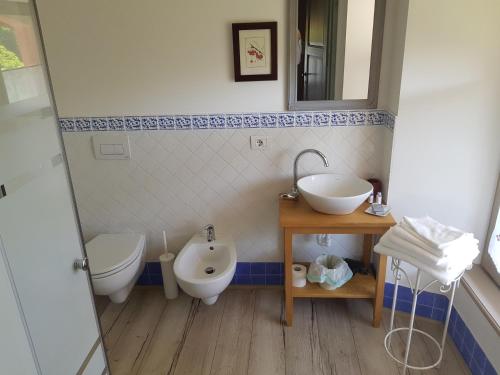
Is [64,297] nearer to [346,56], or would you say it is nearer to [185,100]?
[185,100]

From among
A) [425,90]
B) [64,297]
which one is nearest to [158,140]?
[64,297]

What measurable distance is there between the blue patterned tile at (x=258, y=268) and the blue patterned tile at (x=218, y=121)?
3.34 feet

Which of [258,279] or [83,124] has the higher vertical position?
[83,124]

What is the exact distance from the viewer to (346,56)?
2381 millimetres

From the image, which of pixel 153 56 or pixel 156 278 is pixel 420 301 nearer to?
pixel 156 278

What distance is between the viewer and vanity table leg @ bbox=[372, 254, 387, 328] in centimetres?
226

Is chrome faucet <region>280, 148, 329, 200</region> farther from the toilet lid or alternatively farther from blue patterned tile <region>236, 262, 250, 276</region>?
the toilet lid

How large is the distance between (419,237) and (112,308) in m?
2.03

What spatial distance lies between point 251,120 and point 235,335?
1327 mm

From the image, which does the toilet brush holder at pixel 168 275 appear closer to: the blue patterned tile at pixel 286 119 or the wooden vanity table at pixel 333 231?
the wooden vanity table at pixel 333 231

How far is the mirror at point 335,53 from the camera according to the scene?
227 centimetres

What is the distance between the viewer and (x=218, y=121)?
97.2 inches

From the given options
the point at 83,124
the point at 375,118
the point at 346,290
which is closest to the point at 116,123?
the point at 83,124

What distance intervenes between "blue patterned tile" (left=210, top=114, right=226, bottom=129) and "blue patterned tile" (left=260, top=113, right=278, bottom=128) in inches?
9.4
